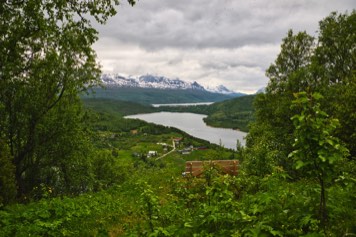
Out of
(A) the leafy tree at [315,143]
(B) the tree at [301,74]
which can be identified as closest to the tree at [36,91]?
(A) the leafy tree at [315,143]

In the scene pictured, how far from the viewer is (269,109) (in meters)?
36.8

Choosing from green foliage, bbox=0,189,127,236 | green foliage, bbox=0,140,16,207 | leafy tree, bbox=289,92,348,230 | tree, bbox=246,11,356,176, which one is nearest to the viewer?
leafy tree, bbox=289,92,348,230

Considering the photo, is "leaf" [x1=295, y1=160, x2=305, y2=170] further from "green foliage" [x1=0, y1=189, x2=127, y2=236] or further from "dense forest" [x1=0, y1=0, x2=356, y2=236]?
"green foliage" [x1=0, y1=189, x2=127, y2=236]

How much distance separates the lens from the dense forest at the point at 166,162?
6.86 meters

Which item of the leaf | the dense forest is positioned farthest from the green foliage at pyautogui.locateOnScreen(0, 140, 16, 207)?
the leaf

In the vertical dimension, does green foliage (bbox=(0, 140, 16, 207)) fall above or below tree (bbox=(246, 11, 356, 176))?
below

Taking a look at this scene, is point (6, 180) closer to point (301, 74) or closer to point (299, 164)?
point (299, 164)

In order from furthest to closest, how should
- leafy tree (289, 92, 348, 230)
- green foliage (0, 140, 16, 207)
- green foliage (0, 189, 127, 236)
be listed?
1. green foliage (0, 140, 16, 207)
2. green foliage (0, 189, 127, 236)
3. leafy tree (289, 92, 348, 230)

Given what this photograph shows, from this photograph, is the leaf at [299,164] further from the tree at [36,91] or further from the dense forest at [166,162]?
the tree at [36,91]

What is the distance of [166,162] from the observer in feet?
95.5

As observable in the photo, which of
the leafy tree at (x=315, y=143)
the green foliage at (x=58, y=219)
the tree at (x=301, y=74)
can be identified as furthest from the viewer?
the tree at (x=301, y=74)

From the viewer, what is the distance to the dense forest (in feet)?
22.5

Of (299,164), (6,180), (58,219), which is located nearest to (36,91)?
(6,180)

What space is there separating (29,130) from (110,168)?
31834mm
